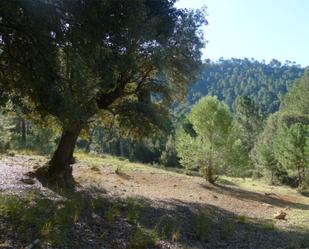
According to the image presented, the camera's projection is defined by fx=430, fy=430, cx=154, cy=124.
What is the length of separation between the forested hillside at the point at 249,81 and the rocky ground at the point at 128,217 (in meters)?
96.6

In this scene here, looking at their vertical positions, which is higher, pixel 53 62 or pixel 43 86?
pixel 53 62

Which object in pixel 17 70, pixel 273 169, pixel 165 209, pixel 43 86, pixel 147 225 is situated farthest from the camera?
pixel 273 169

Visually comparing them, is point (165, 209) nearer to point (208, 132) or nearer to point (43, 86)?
point (43, 86)

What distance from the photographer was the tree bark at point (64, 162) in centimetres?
1399

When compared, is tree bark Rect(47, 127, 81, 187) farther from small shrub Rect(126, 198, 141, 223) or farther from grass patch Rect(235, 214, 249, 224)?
grass patch Rect(235, 214, 249, 224)

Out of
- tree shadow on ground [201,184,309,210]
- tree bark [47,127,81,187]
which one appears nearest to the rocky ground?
tree bark [47,127,81,187]

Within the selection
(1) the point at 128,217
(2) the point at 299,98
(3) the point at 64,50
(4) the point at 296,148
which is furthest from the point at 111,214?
(2) the point at 299,98

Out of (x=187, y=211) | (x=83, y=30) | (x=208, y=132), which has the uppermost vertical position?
(x=83, y=30)

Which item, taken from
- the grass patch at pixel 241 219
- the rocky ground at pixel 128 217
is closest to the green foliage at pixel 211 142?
the rocky ground at pixel 128 217

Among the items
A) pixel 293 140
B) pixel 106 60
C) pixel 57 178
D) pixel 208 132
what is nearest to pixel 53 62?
pixel 106 60

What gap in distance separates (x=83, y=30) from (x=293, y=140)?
28.1 meters

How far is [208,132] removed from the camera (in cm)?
2256

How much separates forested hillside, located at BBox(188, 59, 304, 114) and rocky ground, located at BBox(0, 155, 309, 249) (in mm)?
96637

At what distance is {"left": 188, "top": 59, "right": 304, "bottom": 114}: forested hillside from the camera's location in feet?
402
